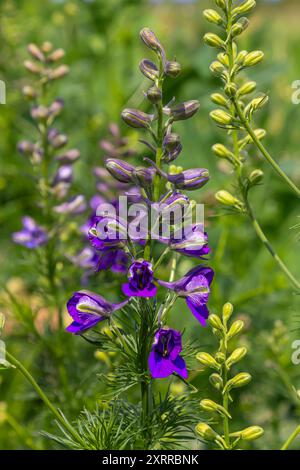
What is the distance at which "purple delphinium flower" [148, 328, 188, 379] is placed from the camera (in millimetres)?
1054

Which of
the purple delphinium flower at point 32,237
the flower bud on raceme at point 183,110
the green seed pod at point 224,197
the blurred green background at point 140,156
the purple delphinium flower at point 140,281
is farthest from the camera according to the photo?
the blurred green background at point 140,156

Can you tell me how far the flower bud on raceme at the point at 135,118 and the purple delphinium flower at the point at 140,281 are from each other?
0.81ft

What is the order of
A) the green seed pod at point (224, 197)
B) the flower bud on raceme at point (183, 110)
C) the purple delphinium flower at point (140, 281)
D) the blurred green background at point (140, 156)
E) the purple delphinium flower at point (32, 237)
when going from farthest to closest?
the blurred green background at point (140, 156)
the purple delphinium flower at point (32, 237)
the green seed pod at point (224, 197)
the flower bud on raceme at point (183, 110)
the purple delphinium flower at point (140, 281)

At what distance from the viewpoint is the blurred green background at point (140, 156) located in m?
1.95

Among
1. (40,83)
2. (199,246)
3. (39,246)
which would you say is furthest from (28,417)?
(199,246)

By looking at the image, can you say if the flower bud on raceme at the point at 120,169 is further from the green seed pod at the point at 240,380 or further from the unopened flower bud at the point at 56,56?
the unopened flower bud at the point at 56,56

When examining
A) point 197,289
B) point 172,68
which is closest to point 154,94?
point 172,68

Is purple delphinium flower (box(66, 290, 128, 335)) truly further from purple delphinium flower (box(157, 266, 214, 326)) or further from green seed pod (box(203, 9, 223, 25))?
green seed pod (box(203, 9, 223, 25))

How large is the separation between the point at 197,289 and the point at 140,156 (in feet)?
2.91

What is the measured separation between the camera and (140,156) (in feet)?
6.40

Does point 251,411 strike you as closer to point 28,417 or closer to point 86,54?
point 28,417

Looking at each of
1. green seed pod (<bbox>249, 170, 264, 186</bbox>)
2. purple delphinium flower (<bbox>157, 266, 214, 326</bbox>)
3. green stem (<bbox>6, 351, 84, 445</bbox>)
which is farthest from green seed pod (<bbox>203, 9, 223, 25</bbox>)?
green stem (<bbox>6, 351, 84, 445</bbox>)

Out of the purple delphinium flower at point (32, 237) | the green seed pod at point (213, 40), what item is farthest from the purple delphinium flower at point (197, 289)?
the purple delphinium flower at point (32, 237)

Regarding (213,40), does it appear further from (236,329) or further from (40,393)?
(40,393)
